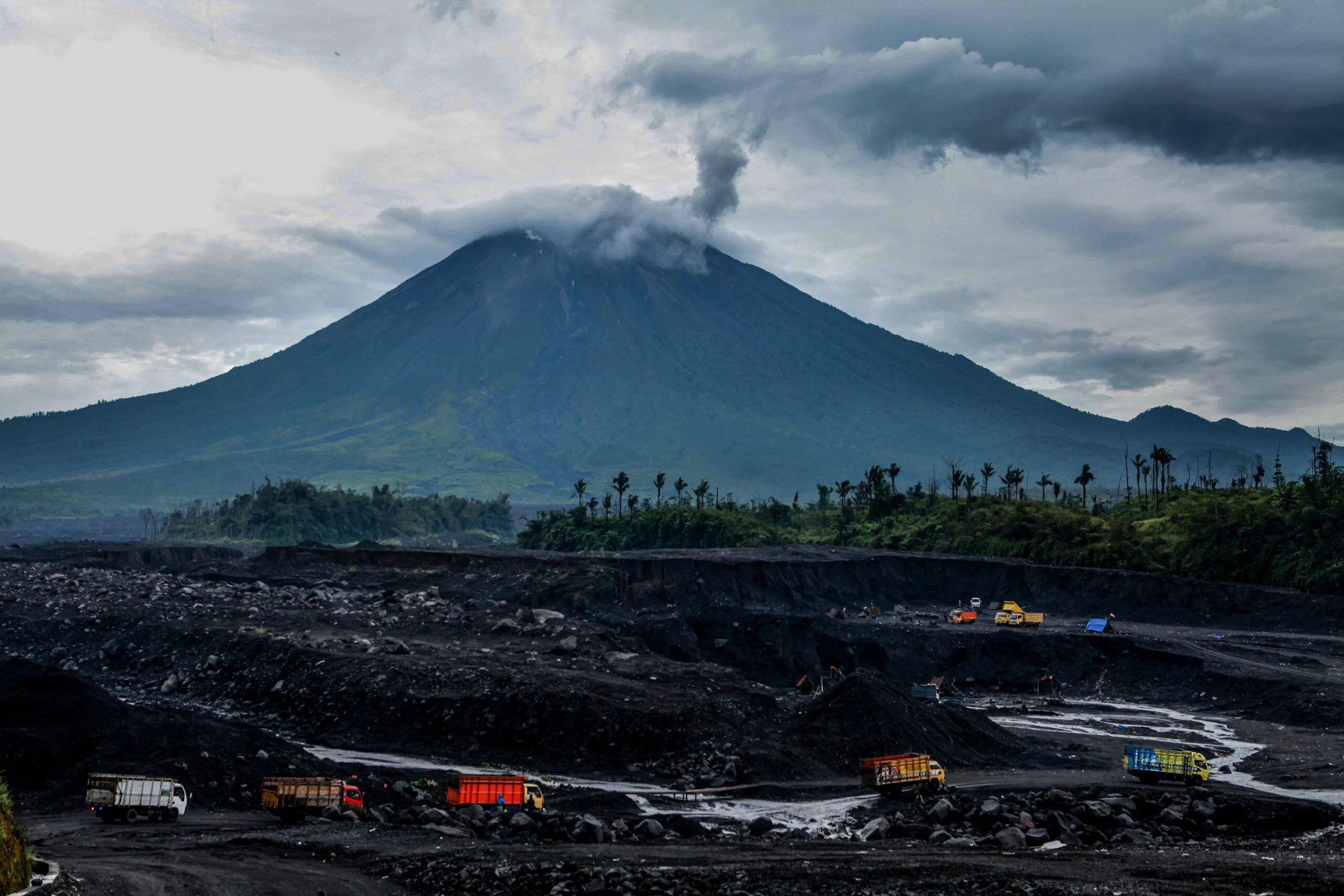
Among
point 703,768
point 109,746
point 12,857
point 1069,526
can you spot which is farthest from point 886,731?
point 1069,526

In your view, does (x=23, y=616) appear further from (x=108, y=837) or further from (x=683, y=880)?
(x=683, y=880)

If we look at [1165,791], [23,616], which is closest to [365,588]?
[23,616]

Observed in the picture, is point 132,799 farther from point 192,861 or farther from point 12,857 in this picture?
point 12,857

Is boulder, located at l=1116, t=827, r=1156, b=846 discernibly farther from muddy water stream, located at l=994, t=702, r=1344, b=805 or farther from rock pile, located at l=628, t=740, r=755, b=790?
rock pile, located at l=628, t=740, r=755, b=790

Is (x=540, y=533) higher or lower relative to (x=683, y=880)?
higher

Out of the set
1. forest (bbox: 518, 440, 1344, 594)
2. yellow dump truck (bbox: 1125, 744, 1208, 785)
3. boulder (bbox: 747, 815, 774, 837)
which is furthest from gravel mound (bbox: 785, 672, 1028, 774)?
forest (bbox: 518, 440, 1344, 594)

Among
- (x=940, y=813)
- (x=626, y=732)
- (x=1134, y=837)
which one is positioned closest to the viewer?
(x=1134, y=837)
